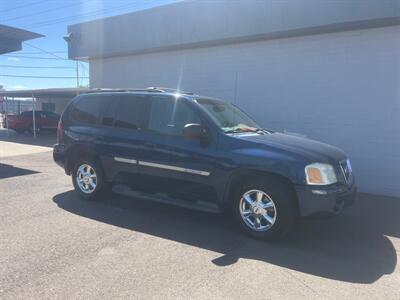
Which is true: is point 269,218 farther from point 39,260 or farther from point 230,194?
point 39,260

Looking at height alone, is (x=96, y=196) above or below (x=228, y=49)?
below

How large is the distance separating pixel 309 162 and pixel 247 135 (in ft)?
3.41

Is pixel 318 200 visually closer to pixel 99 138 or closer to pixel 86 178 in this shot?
pixel 99 138

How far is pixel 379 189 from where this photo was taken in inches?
308

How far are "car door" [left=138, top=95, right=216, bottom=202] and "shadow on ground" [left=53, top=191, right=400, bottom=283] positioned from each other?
524 mm

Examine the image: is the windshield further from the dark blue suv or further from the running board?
the running board

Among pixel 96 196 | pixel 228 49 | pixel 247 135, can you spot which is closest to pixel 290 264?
A: pixel 247 135

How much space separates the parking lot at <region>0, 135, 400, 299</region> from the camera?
3512mm

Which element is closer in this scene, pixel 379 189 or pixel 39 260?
pixel 39 260

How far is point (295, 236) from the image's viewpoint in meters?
5.05

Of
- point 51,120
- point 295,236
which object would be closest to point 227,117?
point 295,236

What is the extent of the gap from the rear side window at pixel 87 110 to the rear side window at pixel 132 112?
1.67 feet

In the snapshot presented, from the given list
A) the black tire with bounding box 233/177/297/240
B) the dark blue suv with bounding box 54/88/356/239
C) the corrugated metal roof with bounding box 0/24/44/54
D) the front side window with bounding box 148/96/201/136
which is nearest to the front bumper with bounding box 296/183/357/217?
the dark blue suv with bounding box 54/88/356/239

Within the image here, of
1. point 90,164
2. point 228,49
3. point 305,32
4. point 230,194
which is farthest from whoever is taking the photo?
point 228,49
